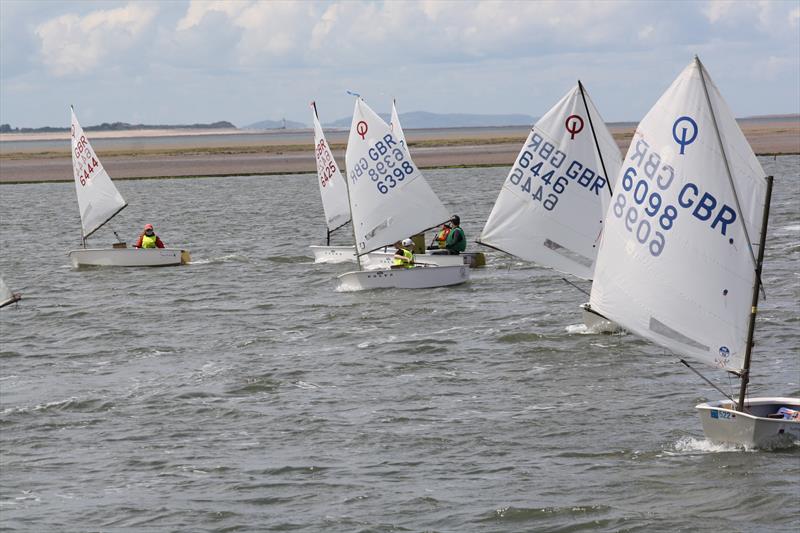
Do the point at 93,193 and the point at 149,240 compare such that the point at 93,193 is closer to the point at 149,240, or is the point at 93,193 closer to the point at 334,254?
the point at 149,240

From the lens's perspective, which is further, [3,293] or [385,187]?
[385,187]

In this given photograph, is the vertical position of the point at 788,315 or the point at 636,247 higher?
the point at 636,247

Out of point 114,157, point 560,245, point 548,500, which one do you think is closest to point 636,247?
point 548,500

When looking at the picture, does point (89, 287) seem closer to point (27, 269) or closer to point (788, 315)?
point (27, 269)

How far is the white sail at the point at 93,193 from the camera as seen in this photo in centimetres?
4425

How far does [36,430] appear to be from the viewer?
849 inches

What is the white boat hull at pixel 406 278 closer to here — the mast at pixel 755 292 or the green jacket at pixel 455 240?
the green jacket at pixel 455 240

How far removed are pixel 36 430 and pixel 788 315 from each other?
685 inches

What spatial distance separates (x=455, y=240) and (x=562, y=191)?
9.41 meters

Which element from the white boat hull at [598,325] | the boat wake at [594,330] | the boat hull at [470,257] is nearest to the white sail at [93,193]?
the boat hull at [470,257]

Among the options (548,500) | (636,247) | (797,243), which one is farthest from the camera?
(797,243)

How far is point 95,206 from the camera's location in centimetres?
4431

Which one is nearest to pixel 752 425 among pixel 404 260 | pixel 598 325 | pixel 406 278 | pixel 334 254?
pixel 598 325

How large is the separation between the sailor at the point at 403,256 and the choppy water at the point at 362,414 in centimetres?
98
